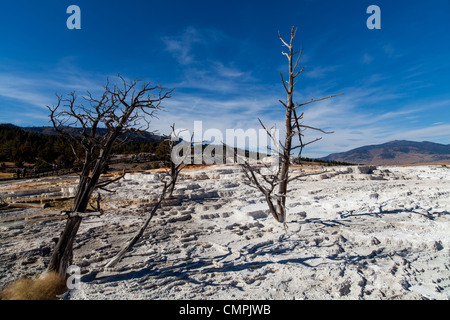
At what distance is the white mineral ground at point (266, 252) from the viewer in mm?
3484

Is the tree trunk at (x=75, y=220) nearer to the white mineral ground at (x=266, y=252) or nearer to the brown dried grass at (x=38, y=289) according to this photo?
the brown dried grass at (x=38, y=289)

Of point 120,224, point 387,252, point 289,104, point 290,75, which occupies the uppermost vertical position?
point 290,75

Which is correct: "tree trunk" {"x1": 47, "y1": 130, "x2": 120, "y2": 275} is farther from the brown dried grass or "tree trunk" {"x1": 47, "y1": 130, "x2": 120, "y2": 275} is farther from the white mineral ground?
the white mineral ground

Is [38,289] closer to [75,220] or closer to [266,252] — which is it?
[75,220]

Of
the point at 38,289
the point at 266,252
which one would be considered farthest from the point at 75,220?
the point at 266,252

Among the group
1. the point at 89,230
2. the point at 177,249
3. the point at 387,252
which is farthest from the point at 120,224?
the point at 387,252

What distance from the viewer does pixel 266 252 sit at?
191 inches

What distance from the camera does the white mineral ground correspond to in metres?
3.48

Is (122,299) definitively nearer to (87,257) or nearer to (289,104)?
(87,257)

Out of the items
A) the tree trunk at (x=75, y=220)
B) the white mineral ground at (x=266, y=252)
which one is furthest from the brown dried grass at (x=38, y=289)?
the white mineral ground at (x=266, y=252)

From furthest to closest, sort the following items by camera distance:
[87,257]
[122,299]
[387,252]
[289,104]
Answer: [87,257]
[387,252]
[289,104]
[122,299]
